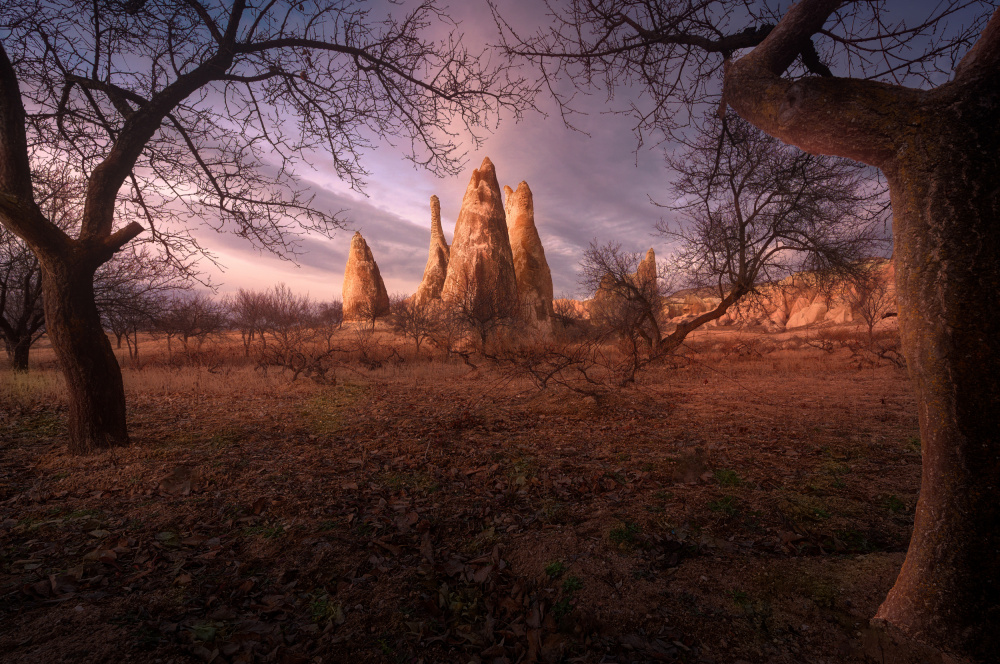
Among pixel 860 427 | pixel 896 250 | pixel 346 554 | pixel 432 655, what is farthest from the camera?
pixel 860 427

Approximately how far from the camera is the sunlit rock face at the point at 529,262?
2733 centimetres

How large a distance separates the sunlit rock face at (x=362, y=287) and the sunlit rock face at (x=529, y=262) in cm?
1303

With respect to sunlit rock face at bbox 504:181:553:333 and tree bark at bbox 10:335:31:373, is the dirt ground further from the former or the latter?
sunlit rock face at bbox 504:181:553:333

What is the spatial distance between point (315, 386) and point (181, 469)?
6372mm

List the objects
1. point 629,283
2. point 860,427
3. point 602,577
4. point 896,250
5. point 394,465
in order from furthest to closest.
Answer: point 629,283 → point 860,427 → point 394,465 → point 602,577 → point 896,250

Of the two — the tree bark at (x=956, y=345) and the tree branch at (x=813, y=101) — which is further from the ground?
the tree branch at (x=813, y=101)

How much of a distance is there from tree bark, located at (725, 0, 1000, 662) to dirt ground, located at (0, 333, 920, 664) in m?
0.42

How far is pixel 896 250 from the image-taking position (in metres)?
1.82

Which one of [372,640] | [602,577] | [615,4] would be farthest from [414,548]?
[615,4]

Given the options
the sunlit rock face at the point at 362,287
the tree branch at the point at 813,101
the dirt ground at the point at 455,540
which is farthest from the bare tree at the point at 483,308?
the tree branch at the point at 813,101

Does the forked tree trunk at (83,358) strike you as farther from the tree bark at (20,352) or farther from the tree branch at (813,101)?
the tree bark at (20,352)

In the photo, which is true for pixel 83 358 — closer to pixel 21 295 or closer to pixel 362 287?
pixel 21 295

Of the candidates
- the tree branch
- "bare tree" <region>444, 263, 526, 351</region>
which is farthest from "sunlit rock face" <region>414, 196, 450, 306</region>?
the tree branch

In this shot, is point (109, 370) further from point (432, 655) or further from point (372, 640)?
point (432, 655)
